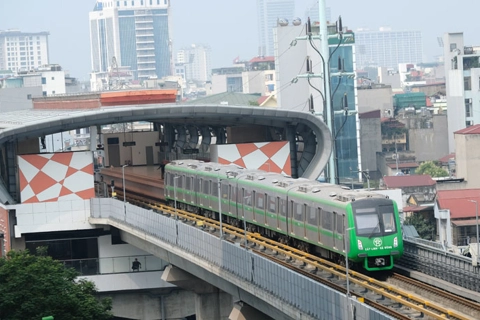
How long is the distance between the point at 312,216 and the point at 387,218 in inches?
131

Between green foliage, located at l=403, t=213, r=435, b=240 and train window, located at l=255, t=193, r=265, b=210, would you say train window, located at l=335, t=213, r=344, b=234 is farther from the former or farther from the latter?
green foliage, located at l=403, t=213, r=435, b=240

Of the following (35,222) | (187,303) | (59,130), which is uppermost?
(59,130)

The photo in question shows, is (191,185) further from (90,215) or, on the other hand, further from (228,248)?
(228,248)

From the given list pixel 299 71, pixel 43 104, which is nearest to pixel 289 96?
pixel 299 71

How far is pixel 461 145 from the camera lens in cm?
11338

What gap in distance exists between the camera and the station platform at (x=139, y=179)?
61.5 m

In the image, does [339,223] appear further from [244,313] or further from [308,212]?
[244,313]

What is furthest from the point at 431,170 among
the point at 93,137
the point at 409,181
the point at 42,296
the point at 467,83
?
the point at 42,296

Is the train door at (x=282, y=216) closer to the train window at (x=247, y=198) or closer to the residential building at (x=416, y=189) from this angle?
the train window at (x=247, y=198)

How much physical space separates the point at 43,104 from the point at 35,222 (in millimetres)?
23569

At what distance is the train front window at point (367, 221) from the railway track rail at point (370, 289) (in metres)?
1.27

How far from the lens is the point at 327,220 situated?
37.7 m

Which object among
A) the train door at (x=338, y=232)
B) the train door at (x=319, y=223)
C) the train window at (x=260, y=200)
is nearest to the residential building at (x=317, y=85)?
the train window at (x=260, y=200)

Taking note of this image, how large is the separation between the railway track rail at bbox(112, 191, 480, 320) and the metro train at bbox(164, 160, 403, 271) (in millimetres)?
571
